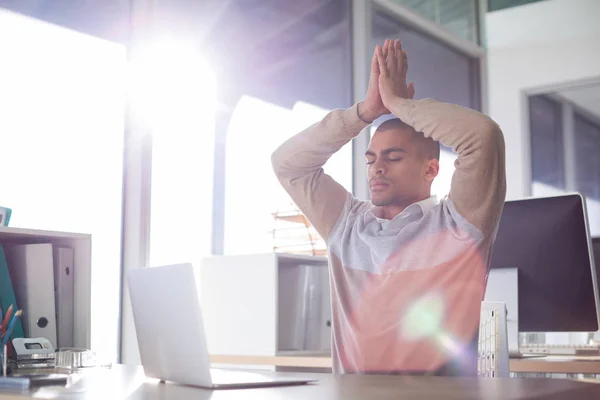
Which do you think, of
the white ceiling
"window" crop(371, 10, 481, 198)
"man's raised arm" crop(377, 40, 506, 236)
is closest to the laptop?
"man's raised arm" crop(377, 40, 506, 236)

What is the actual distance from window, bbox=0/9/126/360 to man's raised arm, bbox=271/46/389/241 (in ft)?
4.10

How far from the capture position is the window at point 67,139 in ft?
9.78

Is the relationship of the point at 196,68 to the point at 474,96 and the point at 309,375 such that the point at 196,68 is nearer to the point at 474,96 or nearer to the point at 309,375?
the point at 309,375

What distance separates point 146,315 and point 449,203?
790 mm

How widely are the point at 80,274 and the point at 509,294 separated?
132 cm

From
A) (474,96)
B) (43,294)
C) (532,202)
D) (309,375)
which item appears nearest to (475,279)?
(309,375)

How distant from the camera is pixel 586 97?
577cm

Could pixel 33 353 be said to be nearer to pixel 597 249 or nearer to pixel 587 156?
pixel 597 249

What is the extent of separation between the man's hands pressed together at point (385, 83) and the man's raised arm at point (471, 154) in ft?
0.28

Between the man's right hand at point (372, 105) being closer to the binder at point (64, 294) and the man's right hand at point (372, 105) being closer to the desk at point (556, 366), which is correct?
the binder at point (64, 294)

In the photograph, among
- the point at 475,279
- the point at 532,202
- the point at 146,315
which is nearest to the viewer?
the point at 146,315

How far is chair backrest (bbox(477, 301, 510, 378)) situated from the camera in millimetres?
1987

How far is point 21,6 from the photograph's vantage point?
3.03 m

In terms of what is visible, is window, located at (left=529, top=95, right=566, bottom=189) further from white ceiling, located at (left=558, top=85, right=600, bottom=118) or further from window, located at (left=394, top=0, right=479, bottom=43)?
window, located at (left=394, top=0, right=479, bottom=43)
